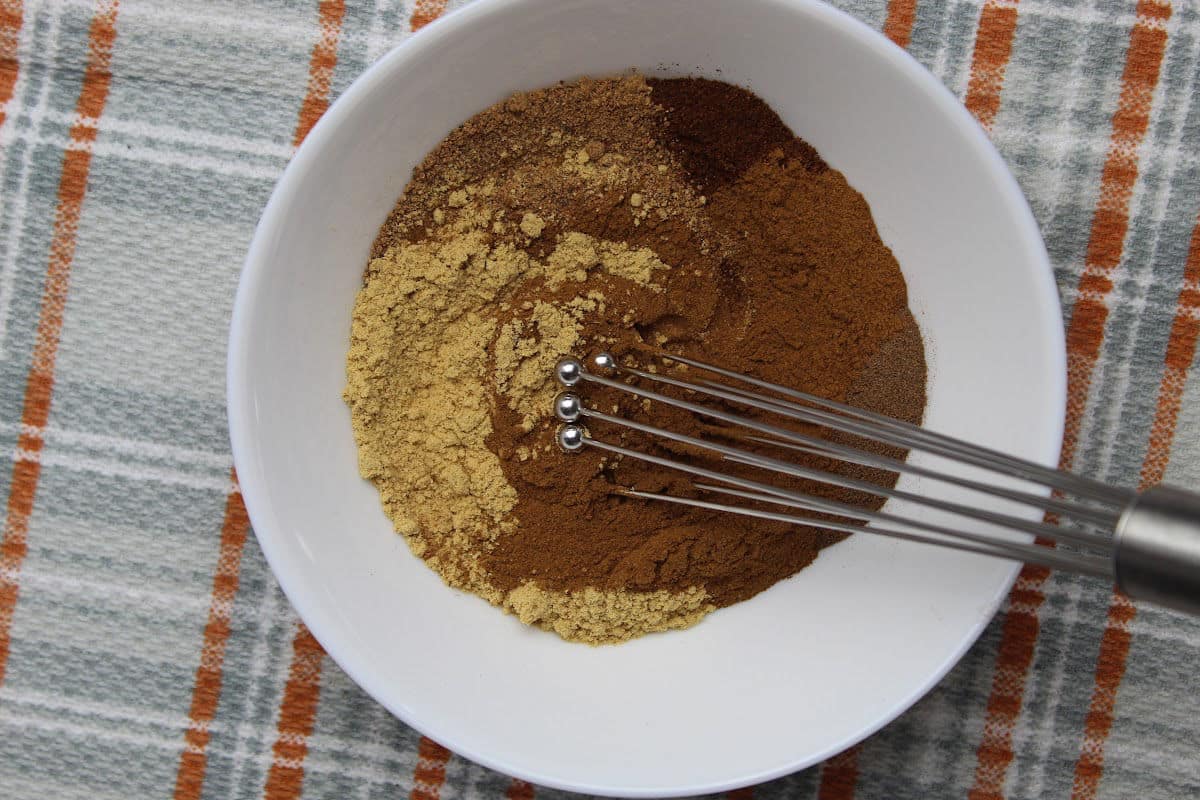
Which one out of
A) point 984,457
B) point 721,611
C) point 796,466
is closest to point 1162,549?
point 984,457

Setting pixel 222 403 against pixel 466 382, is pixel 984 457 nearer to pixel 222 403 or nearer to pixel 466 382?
pixel 466 382

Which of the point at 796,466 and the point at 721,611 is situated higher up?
the point at 796,466

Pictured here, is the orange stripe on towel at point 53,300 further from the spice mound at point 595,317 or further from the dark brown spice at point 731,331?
the dark brown spice at point 731,331

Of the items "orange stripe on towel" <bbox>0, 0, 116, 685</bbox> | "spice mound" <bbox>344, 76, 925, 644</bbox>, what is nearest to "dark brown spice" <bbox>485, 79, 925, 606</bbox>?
"spice mound" <bbox>344, 76, 925, 644</bbox>

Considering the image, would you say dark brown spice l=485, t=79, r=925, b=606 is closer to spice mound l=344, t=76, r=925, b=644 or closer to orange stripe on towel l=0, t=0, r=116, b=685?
spice mound l=344, t=76, r=925, b=644

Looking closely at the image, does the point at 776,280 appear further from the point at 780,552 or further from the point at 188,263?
the point at 188,263
